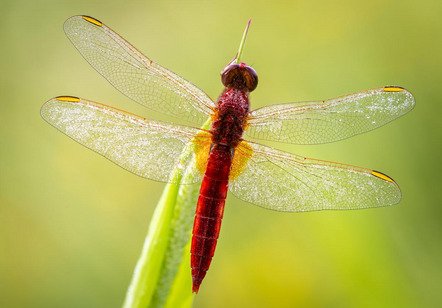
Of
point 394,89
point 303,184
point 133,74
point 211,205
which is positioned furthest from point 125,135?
point 394,89

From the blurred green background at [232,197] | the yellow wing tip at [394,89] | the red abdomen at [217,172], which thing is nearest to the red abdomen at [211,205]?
the red abdomen at [217,172]

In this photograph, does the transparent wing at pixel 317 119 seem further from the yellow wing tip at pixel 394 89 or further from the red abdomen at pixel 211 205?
the red abdomen at pixel 211 205

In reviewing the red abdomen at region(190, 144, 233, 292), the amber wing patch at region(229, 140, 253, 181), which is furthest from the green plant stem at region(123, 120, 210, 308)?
the amber wing patch at region(229, 140, 253, 181)

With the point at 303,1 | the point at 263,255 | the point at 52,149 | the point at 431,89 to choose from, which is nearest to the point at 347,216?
Result: the point at 263,255

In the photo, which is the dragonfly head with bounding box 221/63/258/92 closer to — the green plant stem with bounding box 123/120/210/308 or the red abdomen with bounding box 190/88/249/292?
the red abdomen with bounding box 190/88/249/292

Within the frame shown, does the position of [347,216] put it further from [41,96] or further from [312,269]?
[41,96]

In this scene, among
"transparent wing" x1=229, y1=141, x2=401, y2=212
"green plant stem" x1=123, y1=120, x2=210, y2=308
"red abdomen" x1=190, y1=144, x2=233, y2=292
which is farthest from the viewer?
"transparent wing" x1=229, y1=141, x2=401, y2=212
